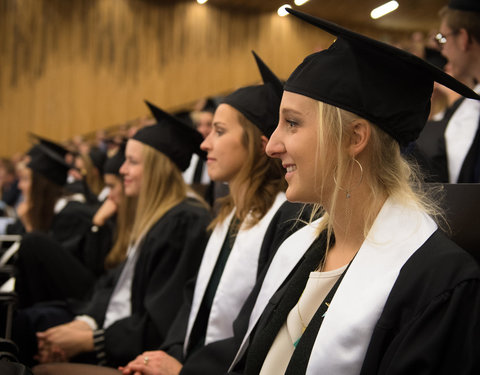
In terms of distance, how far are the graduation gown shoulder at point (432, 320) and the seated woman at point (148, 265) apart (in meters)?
1.73

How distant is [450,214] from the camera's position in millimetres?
1546

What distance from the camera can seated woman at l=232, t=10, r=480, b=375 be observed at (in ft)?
3.91

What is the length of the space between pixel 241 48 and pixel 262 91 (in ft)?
34.6

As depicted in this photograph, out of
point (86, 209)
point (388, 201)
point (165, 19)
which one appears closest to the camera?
point (388, 201)

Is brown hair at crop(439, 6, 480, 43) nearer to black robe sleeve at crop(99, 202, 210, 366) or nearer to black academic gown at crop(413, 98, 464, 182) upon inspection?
black academic gown at crop(413, 98, 464, 182)

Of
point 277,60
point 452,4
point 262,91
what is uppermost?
point 277,60

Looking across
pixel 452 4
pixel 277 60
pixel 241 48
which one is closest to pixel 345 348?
pixel 452 4

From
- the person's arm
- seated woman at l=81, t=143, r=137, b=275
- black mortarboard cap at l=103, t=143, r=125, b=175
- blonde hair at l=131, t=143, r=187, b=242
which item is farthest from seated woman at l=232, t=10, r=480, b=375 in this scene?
black mortarboard cap at l=103, t=143, r=125, b=175

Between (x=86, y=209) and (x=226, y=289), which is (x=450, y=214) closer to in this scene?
(x=226, y=289)

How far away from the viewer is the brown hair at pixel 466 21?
2.58m

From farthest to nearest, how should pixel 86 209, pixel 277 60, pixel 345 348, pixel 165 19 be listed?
pixel 165 19, pixel 277 60, pixel 86 209, pixel 345 348

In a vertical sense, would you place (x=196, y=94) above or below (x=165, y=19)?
below

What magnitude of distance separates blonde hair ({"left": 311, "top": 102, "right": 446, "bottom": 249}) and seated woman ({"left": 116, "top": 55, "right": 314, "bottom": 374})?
73 centimetres

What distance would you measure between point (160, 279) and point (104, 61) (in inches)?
429
